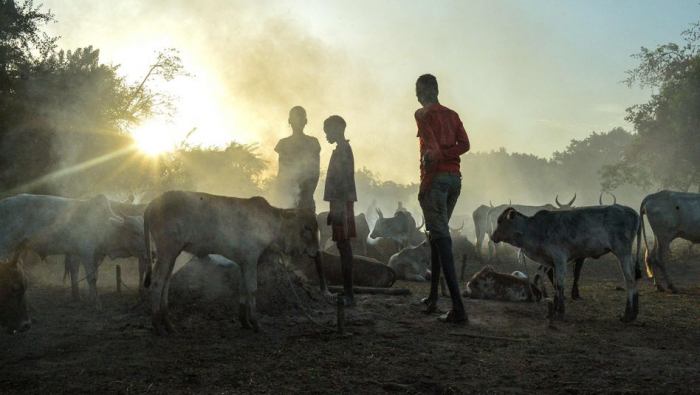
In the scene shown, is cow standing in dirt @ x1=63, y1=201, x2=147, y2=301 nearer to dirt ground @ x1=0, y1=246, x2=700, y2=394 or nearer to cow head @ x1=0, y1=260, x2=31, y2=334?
dirt ground @ x1=0, y1=246, x2=700, y2=394

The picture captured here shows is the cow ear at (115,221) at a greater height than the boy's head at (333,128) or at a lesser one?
lesser

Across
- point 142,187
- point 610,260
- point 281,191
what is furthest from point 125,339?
point 142,187

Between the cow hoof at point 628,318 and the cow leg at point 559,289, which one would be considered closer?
the cow hoof at point 628,318

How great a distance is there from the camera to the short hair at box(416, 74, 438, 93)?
23.5 feet

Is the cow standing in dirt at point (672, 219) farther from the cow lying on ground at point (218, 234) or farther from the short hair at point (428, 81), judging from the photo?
the cow lying on ground at point (218, 234)

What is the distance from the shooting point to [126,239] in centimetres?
1127

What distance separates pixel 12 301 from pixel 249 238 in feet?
9.20

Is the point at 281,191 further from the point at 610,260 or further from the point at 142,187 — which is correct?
the point at 142,187

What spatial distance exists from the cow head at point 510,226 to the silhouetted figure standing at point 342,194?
231 cm

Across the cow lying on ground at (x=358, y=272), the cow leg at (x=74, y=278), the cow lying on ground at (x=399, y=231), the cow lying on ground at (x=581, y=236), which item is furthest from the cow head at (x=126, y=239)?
the cow lying on ground at (x=399, y=231)

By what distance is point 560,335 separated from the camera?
6152mm

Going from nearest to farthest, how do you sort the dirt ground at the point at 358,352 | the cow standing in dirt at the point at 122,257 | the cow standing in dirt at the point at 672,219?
1. the dirt ground at the point at 358,352
2. the cow standing in dirt at the point at 122,257
3. the cow standing in dirt at the point at 672,219

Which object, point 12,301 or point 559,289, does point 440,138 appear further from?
point 12,301

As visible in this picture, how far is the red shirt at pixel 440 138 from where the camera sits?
267 inches
